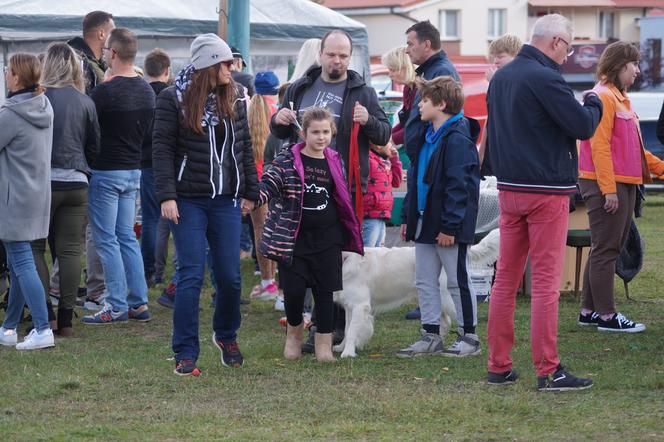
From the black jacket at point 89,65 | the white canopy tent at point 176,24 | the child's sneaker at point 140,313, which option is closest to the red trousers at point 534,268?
the child's sneaker at point 140,313

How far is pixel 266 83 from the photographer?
973 cm

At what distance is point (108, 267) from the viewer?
27.7 ft

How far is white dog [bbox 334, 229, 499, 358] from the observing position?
7.16 meters

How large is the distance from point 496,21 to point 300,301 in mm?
52381

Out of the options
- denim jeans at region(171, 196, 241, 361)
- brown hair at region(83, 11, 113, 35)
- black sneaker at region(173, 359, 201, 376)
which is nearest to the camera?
denim jeans at region(171, 196, 241, 361)

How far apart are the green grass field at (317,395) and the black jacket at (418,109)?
52.9 inches

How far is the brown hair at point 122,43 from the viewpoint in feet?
26.5

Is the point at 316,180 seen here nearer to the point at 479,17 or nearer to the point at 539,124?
the point at 539,124

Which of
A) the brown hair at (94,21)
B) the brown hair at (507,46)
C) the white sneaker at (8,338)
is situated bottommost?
the white sneaker at (8,338)

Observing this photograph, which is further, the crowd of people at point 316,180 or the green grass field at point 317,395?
the crowd of people at point 316,180

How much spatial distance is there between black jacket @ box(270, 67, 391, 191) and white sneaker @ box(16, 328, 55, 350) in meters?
2.00

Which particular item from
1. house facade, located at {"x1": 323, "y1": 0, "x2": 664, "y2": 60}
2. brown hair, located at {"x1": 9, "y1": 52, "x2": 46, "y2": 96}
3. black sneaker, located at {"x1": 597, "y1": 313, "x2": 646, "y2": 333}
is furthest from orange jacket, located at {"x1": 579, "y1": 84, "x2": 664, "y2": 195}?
house facade, located at {"x1": 323, "y1": 0, "x2": 664, "y2": 60}

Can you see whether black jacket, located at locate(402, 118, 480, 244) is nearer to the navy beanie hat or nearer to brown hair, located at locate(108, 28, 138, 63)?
brown hair, located at locate(108, 28, 138, 63)

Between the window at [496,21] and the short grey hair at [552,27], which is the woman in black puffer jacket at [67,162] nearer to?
the short grey hair at [552,27]
